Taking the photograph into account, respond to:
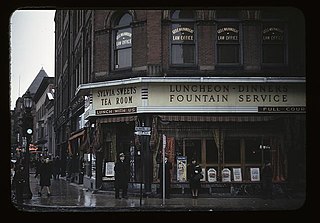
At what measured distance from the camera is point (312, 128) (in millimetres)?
2994

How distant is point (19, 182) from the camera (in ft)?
9.90

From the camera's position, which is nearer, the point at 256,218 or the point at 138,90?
the point at 256,218

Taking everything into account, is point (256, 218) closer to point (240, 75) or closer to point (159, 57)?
point (240, 75)

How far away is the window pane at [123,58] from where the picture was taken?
6.11m

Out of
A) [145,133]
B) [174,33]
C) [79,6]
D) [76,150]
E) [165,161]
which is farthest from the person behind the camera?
[174,33]

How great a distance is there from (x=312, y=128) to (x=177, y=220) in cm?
98

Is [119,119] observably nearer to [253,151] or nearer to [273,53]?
[253,151]

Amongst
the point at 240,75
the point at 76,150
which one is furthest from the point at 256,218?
the point at 240,75

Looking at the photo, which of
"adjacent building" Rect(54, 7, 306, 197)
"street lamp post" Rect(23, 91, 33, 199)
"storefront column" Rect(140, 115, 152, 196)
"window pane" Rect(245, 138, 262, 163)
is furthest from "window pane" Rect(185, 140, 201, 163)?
"street lamp post" Rect(23, 91, 33, 199)

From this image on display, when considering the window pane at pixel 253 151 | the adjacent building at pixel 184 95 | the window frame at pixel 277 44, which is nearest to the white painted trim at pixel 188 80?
the adjacent building at pixel 184 95

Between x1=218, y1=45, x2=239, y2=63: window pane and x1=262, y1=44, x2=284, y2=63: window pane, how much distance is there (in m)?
0.47

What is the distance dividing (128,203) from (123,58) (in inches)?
120

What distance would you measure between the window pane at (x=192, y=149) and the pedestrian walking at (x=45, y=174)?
1473 millimetres

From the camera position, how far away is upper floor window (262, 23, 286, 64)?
3.44m
